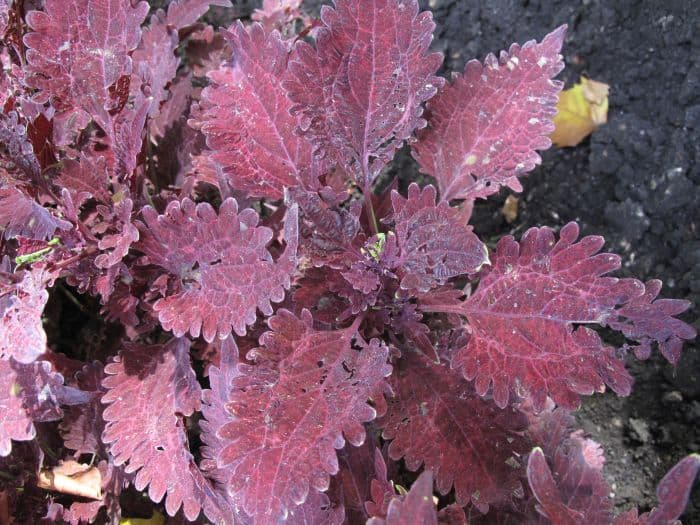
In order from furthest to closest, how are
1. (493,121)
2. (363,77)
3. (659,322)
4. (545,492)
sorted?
Answer: (493,121) → (363,77) → (659,322) → (545,492)

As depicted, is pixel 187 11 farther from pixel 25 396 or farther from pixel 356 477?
pixel 356 477

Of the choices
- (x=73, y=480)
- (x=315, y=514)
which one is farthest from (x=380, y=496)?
(x=73, y=480)

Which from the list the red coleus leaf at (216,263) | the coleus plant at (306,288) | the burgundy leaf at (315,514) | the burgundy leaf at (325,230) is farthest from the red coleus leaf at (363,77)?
the burgundy leaf at (315,514)

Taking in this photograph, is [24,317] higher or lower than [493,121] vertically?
lower

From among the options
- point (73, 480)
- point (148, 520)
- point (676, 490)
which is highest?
point (676, 490)

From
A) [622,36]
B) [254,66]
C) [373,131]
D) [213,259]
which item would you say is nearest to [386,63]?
[373,131]

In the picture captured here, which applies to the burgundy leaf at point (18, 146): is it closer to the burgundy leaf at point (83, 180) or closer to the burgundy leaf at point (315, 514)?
the burgundy leaf at point (83, 180)

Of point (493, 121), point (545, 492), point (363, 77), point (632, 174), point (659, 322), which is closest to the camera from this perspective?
point (545, 492)

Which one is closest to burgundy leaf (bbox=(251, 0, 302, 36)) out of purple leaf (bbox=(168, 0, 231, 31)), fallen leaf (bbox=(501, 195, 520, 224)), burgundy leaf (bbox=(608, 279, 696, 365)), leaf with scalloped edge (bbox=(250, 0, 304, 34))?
leaf with scalloped edge (bbox=(250, 0, 304, 34))
